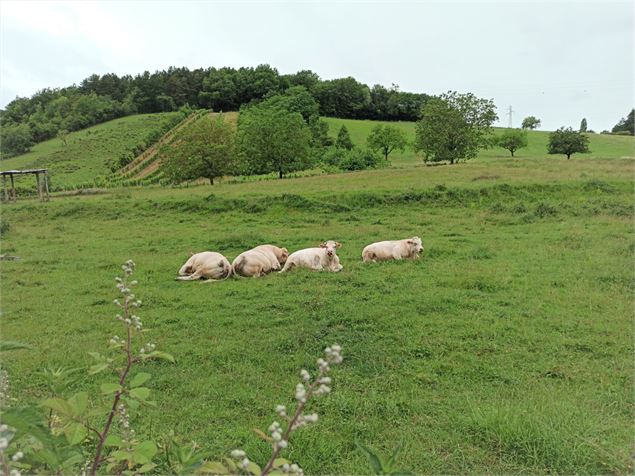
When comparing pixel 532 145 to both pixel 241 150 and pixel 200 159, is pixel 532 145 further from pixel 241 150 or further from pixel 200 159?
pixel 200 159

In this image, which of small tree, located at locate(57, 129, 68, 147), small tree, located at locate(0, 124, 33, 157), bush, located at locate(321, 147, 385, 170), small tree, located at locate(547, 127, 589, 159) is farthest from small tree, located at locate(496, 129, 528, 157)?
small tree, located at locate(57, 129, 68, 147)

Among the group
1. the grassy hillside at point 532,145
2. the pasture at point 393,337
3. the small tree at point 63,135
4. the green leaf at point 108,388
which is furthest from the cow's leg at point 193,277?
the small tree at point 63,135

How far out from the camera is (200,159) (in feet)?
135

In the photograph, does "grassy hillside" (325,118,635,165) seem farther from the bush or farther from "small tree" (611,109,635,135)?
"small tree" (611,109,635,135)

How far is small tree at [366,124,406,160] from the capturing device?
7338 cm

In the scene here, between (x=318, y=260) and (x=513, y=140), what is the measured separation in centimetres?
7059

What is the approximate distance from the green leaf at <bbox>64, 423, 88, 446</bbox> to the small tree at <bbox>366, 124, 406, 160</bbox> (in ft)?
244

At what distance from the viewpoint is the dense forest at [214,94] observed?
104m

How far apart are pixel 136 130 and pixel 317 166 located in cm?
5150

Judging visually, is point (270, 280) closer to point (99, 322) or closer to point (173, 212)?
point (99, 322)

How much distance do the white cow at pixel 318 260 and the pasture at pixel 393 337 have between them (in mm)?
387

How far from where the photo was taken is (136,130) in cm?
8956

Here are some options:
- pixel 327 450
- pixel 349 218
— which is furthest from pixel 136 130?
pixel 327 450

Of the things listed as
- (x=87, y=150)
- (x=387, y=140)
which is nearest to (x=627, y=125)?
(x=387, y=140)
